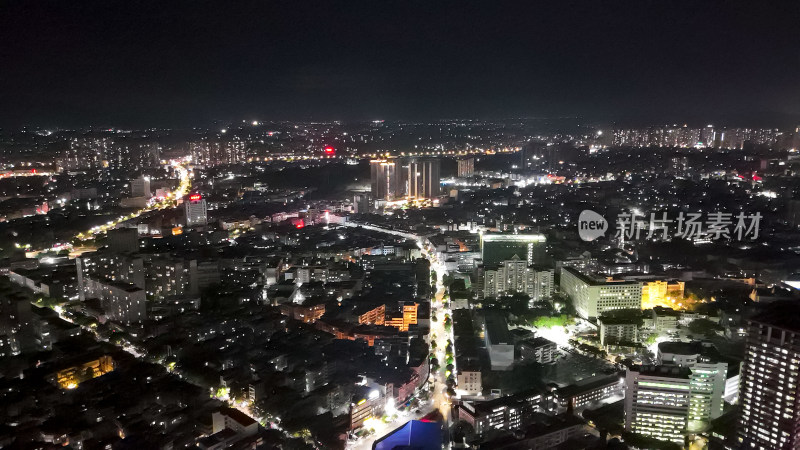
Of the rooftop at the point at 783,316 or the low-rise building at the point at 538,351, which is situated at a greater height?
the rooftop at the point at 783,316

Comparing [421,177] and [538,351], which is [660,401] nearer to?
[538,351]

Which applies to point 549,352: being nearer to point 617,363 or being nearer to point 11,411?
point 617,363

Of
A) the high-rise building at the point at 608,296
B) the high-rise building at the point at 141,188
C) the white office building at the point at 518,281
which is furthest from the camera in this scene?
the high-rise building at the point at 141,188

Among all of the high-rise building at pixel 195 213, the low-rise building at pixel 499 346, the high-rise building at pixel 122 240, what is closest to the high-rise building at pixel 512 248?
the low-rise building at pixel 499 346

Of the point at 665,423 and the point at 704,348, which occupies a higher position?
the point at 704,348

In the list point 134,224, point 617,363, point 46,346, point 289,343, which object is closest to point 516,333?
point 617,363

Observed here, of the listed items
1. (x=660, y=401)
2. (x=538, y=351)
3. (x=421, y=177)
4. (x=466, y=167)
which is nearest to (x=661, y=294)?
(x=538, y=351)

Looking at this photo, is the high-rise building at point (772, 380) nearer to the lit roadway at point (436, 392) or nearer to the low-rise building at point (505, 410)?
the low-rise building at point (505, 410)
